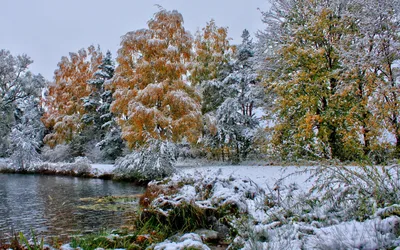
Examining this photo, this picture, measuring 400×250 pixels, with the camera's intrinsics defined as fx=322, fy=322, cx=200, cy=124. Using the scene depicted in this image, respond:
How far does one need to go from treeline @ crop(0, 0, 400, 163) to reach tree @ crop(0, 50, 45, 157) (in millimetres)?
9380

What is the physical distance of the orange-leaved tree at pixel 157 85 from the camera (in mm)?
14070

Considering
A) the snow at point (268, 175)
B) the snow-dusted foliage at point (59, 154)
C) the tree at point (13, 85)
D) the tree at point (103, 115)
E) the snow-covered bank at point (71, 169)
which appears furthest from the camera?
the tree at point (13, 85)

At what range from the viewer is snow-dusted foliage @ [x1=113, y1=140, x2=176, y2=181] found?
12.9m

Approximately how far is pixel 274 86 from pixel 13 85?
2594cm

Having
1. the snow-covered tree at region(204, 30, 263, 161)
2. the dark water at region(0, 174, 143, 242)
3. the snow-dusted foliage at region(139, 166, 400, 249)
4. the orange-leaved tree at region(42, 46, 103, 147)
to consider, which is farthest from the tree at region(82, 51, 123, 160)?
the snow-dusted foliage at region(139, 166, 400, 249)

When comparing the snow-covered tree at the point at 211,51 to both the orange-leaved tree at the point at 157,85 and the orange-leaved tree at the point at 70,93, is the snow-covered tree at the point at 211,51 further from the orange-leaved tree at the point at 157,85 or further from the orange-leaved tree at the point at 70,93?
the orange-leaved tree at the point at 70,93

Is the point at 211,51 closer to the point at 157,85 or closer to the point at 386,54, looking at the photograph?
the point at 157,85

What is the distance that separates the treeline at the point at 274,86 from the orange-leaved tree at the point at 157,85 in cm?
5

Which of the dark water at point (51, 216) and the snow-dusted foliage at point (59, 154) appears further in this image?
the snow-dusted foliage at point (59, 154)

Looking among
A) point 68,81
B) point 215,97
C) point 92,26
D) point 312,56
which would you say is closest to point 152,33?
point 215,97

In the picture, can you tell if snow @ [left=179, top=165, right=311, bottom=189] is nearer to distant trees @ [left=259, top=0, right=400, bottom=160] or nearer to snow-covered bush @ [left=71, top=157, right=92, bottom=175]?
distant trees @ [left=259, top=0, right=400, bottom=160]

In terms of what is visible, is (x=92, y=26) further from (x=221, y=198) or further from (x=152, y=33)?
(x=221, y=198)

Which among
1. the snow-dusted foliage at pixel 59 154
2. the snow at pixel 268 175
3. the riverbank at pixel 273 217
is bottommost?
the riverbank at pixel 273 217

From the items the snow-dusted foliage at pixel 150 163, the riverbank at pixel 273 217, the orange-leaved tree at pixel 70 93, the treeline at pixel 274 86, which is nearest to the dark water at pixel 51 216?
the riverbank at pixel 273 217
